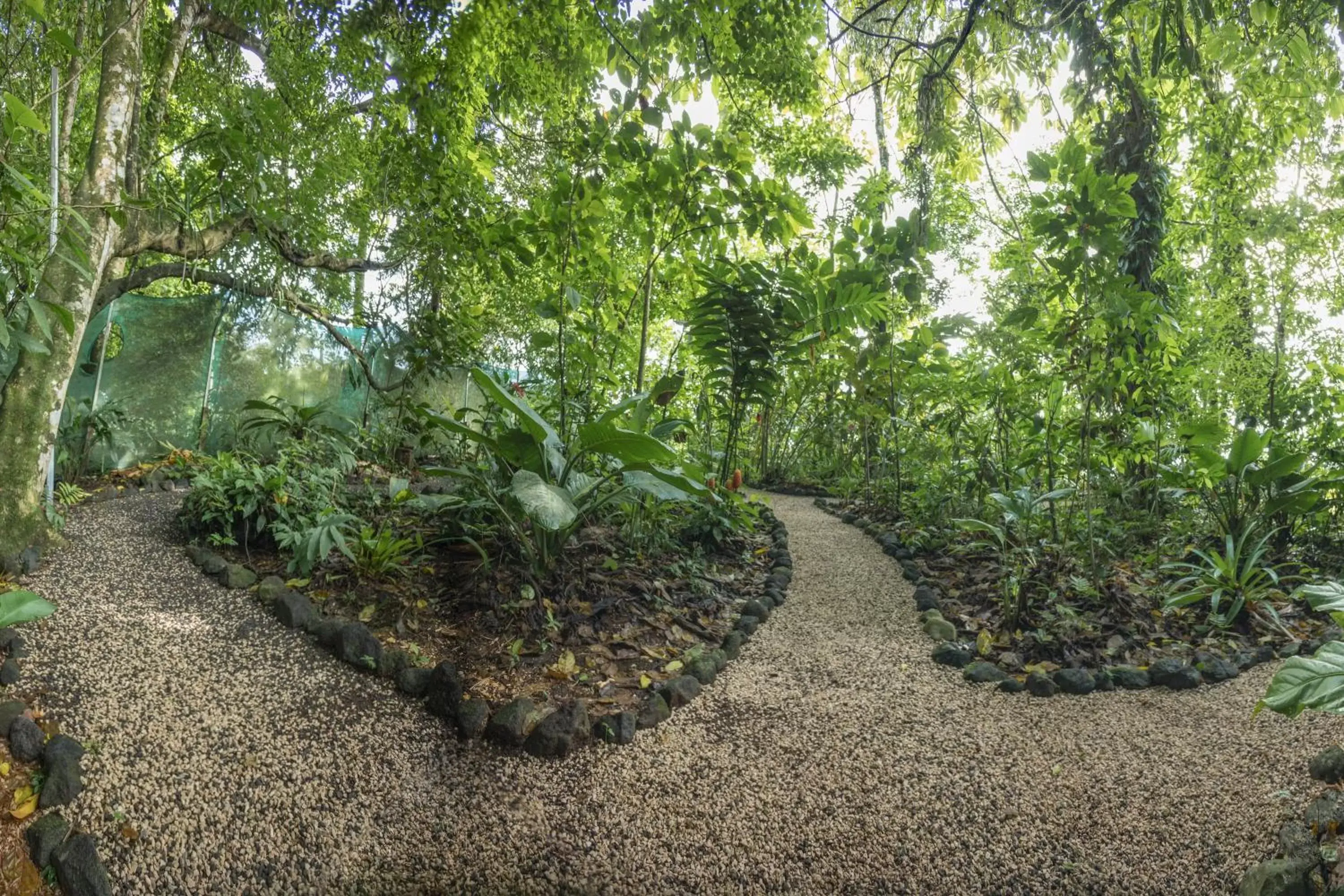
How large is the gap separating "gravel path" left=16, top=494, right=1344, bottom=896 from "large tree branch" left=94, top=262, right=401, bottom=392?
2413 mm

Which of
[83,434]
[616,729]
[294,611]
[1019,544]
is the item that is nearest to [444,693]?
[616,729]

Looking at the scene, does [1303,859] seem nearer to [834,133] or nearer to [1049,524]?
[1049,524]

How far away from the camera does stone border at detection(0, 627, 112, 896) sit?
4.42 ft

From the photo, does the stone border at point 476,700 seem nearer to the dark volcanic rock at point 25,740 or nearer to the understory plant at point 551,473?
the understory plant at point 551,473

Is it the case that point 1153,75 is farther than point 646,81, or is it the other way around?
point 646,81

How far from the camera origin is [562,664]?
2234 millimetres

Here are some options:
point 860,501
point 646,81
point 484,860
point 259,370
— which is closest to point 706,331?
point 646,81

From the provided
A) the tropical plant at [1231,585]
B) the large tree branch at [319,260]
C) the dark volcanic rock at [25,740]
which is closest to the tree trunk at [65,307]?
the large tree branch at [319,260]

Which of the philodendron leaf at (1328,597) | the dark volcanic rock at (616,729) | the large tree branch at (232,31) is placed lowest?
the dark volcanic rock at (616,729)

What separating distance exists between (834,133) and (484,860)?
6962 millimetres

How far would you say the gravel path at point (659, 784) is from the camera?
1493 millimetres

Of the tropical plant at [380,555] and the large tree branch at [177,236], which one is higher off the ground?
the large tree branch at [177,236]

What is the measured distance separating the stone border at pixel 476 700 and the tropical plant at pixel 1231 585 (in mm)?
1871

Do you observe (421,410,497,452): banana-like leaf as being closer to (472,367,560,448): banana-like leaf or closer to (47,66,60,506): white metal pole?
(472,367,560,448): banana-like leaf
